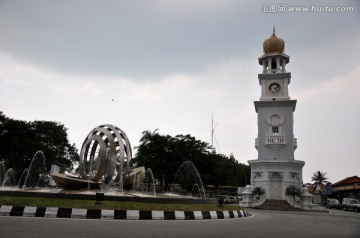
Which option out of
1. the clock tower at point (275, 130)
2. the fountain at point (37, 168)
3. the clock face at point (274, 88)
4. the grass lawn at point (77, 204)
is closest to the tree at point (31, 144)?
the fountain at point (37, 168)

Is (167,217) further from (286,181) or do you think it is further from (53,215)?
(286,181)

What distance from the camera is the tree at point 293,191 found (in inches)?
1827

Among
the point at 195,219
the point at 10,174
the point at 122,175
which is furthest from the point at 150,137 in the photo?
the point at 195,219

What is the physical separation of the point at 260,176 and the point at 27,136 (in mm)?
34378

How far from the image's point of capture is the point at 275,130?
54000 millimetres

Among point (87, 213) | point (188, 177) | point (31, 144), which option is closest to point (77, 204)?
point (87, 213)

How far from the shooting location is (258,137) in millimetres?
54438

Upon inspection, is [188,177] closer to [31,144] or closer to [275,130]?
[275,130]

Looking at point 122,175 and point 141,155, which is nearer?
point 122,175

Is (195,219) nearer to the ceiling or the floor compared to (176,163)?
nearer to the floor

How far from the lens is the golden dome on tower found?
56.5m

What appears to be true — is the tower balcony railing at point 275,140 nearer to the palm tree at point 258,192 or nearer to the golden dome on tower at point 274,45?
the palm tree at point 258,192

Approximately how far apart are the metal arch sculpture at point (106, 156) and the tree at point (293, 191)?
30.3 meters

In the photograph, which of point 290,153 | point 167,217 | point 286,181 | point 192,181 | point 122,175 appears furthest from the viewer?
point 192,181
